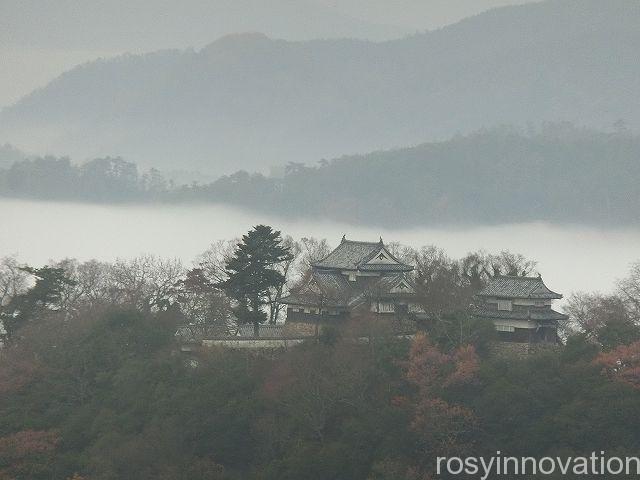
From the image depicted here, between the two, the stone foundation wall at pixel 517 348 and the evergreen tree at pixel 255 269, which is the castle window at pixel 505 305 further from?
the evergreen tree at pixel 255 269

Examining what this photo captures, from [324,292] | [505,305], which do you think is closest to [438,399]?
[505,305]

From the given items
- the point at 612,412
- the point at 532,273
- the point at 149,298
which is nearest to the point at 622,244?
the point at 532,273

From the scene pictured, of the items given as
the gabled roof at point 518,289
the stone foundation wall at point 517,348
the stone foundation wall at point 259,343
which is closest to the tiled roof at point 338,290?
the stone foundation wall at point 259,343

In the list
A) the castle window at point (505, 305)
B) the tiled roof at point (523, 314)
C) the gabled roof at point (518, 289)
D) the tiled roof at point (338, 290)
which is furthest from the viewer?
the tiled roof at point (338, 290)

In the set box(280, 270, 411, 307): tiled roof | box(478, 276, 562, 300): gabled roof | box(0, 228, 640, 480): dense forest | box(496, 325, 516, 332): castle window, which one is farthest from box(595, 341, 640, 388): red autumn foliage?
box(280, 270, 411, 307): tiled roof

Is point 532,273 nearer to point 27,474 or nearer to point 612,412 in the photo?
point 612,412

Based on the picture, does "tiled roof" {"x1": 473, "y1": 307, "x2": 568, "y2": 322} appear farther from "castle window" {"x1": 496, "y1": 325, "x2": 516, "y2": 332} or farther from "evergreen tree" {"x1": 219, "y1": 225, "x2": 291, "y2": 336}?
"evergreen tree" {"x1": 219, "y1": 225, "x2": 291, "y2": 336}
